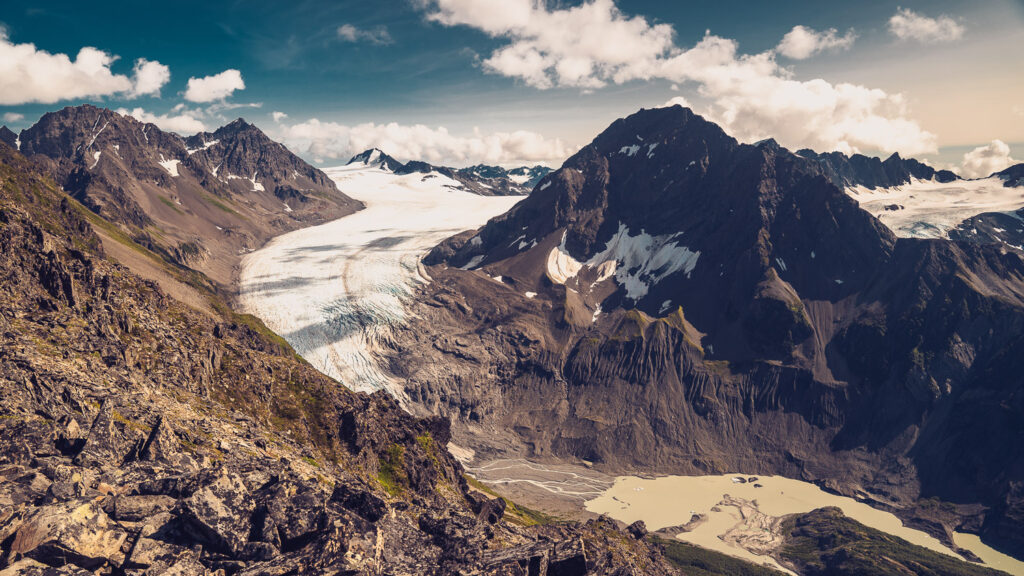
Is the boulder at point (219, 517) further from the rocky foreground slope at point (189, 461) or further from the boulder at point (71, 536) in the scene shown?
the boulder at point (71, 536)

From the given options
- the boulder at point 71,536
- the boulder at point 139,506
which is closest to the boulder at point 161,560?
the boulder at point 71,536

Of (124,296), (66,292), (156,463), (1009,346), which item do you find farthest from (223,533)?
(1009,346)

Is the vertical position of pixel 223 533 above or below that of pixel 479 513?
above

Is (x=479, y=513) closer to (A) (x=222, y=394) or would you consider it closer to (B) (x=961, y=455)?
(A) (x=222, y=394)

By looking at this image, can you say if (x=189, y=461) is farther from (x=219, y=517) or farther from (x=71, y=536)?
(x=71, y=536)

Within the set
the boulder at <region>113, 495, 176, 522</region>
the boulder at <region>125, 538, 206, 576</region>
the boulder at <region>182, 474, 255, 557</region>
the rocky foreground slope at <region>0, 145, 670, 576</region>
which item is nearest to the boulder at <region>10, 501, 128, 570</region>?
the rocky foreground slope at <region>0, 145, 670, 576</region>

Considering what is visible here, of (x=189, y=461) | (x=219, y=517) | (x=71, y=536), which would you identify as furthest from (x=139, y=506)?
(x=189, y=461)

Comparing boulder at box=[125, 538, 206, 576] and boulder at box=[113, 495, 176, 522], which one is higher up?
boulder at box=[113, 495, 176, 522]

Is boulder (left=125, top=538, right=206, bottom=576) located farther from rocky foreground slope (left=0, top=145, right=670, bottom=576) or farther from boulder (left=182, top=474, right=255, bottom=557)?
boulder (left=182, top=474, right=255, bottom=557)
